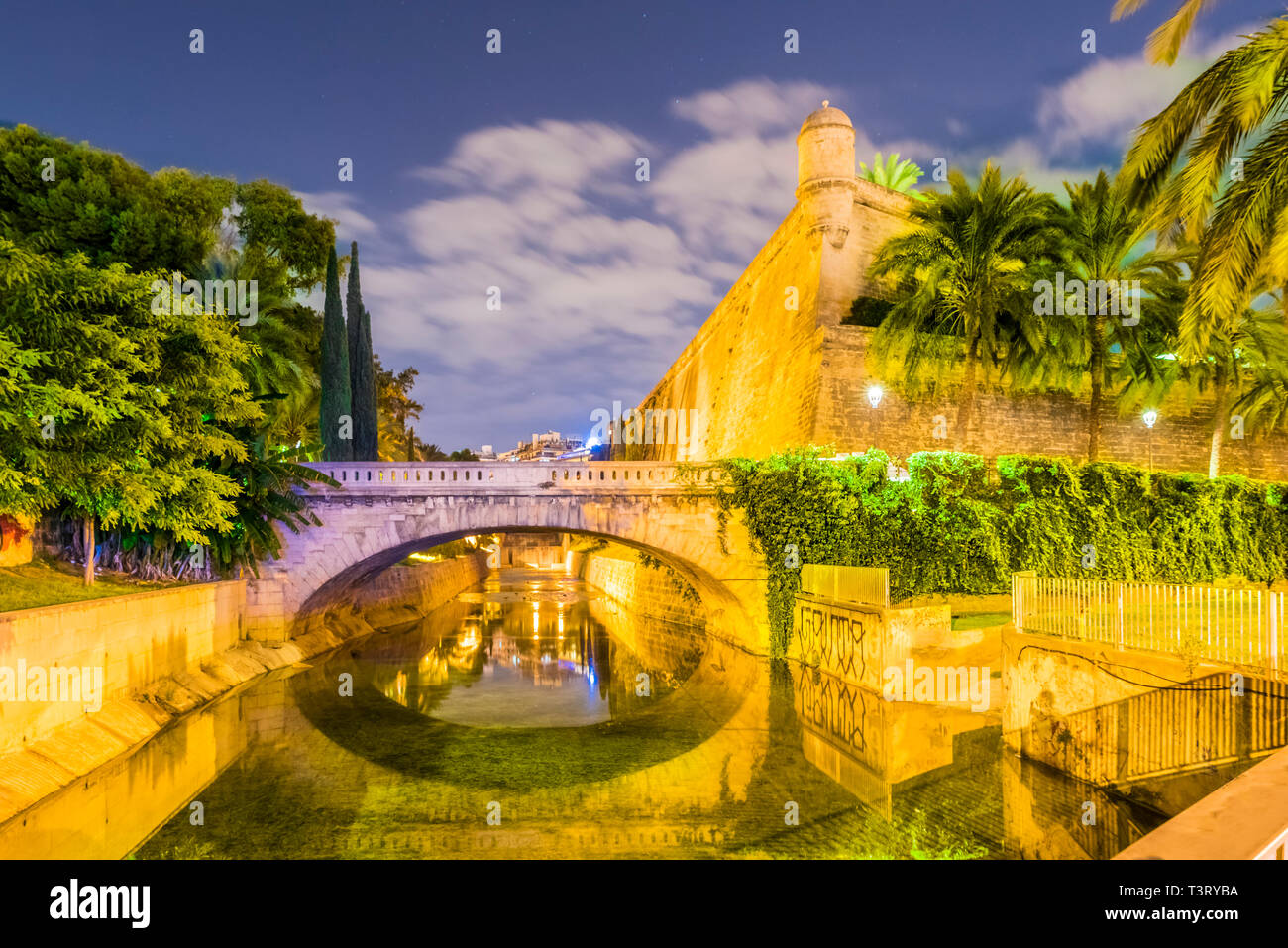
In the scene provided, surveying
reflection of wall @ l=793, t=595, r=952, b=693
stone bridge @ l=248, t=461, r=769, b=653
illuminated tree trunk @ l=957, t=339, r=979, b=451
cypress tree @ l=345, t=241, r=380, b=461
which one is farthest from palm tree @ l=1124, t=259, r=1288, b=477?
cypress tree @ l=345, t=241, r=380, b=461

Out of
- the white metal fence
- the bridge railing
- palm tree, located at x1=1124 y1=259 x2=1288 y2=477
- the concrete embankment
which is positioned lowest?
the concrete embankment

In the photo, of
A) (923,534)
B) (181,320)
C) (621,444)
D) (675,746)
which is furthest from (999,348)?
(621,444)

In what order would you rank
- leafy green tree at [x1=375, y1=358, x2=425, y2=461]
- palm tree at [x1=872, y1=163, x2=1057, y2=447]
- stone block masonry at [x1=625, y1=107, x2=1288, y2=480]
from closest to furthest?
palm tree at [x1=872, y1=163, x2=1057, y2=447] < stone block masonry at [x1=625, y1=107, x2=1288, y2=480] < leafy green tree at [x1=375, y1=358, x2=425, y2=461]

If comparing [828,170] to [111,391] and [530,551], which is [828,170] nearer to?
[111,391]

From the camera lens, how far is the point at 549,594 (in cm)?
5231

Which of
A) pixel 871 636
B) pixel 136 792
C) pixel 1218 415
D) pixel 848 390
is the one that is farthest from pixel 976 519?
pixel 136 792

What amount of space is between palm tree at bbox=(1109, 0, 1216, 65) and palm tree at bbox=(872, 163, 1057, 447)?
12.1 meters

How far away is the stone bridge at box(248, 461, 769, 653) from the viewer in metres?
21.5

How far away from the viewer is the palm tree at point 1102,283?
2322 centimetres

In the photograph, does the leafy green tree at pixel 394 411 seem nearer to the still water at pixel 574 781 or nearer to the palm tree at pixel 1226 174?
the still water at pixel 574 781

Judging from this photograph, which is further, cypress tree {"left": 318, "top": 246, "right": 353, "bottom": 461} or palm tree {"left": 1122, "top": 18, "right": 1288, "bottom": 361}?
cypress tree {"left": 318, "top": 246, "right": 353, "bottom": 461}

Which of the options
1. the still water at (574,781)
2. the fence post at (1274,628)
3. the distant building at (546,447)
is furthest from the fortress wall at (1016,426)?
the distant building at (546,447)

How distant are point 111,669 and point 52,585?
7.36 ft

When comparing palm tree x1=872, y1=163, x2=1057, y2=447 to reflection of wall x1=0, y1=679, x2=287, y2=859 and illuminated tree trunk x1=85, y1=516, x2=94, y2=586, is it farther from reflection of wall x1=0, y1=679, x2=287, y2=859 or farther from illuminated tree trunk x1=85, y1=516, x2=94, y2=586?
illuminated tree trunk x1=85, y1=516, x2=94, y2=586
